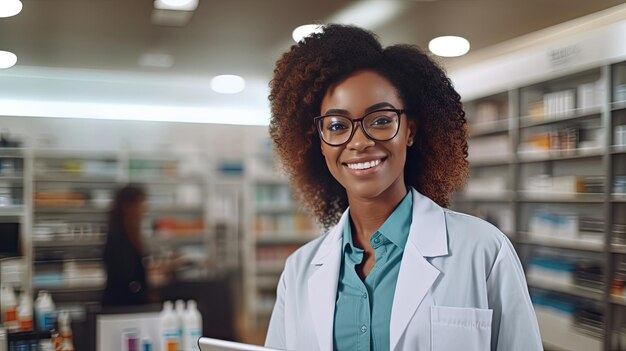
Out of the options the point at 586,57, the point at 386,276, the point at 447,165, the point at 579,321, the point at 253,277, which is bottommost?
the point at 579,321

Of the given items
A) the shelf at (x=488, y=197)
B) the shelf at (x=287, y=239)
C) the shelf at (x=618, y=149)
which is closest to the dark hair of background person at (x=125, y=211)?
the shelf at (x=287, y=239)

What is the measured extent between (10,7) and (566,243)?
2557mm

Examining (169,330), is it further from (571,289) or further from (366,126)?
(571,289)

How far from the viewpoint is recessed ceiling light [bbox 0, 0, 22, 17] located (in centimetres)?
231

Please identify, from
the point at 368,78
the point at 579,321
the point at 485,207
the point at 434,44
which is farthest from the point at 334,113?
the point at 485,207

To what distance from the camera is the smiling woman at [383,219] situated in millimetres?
1455

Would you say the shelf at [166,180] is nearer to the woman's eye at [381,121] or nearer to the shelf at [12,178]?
the shelf at [12,178]

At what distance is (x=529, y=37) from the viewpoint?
8.99 ft

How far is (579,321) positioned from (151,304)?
190 cm

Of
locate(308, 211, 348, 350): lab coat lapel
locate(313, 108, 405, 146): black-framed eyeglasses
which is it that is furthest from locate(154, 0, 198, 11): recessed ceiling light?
locate(308, 211, 348, 350): lab coat lapel

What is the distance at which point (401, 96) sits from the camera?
173cm

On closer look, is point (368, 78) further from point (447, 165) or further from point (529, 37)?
point (529, 37)

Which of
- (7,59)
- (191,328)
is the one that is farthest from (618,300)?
(7,59)

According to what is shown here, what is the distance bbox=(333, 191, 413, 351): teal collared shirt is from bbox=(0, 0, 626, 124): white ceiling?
1.01 m
